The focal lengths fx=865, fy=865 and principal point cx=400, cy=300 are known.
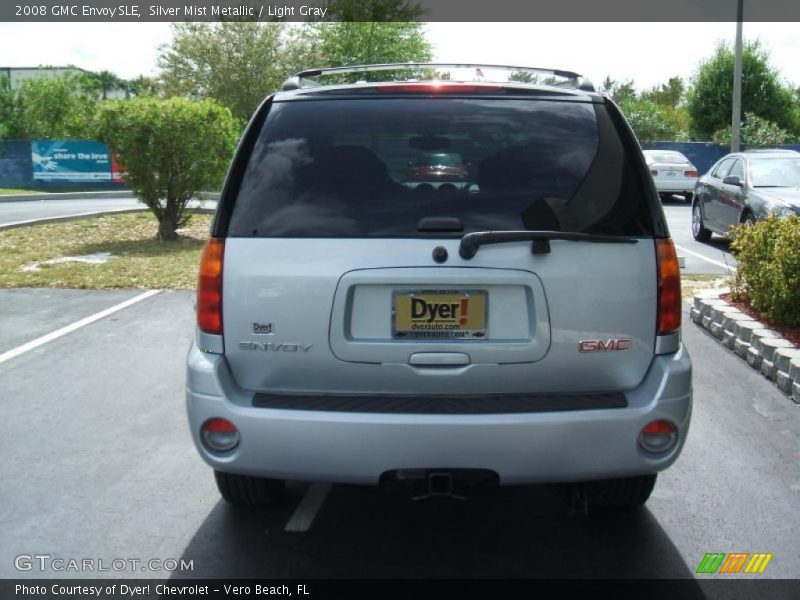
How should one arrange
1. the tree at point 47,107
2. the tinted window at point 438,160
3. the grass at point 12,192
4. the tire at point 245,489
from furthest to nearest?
the tree at point 47,107 < the grass at point 12,192 < the tire at point 245,489 < the tinted window at point 438,160

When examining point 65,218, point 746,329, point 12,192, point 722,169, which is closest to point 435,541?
point 746,329

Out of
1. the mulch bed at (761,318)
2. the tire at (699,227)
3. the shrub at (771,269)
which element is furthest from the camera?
the tire at (699,227)

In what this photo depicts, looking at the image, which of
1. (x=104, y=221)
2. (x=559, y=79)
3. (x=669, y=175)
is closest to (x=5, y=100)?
(x=104, y=221)

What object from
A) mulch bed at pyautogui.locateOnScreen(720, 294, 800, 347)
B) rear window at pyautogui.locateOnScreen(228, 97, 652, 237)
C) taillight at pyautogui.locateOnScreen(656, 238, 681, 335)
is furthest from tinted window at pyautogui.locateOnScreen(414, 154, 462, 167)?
mulch bed at pyautogui.locateOnScreen(720, 294, 800, 347)

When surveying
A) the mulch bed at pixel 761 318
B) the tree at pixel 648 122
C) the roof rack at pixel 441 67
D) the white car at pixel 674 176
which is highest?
the tree at pixel 648 122

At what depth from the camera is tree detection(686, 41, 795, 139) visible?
39.6 m

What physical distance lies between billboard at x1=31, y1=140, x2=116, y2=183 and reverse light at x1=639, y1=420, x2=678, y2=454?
101ft

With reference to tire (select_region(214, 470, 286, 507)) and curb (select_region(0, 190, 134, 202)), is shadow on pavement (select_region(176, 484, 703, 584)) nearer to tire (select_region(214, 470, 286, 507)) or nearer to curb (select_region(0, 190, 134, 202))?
tire (select_region(214, 470, 286, 507))

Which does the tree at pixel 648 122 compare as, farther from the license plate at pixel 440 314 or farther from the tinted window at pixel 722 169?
the license plate at pixel 440 314

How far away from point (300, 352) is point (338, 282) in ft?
0.99

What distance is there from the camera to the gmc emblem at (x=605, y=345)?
3.25m

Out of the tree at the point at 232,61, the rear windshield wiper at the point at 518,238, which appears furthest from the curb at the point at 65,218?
the tree at the point at 232,61

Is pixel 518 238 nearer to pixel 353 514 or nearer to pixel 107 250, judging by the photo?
pixel 353 514

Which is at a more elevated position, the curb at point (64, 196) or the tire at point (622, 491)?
the curb at point (64, 196)
